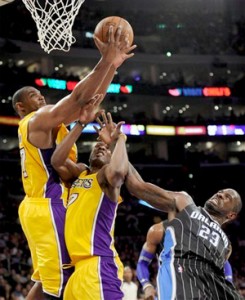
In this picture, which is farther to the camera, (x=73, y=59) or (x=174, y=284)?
(x=73, y=59)

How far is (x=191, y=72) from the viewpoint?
29.8 meters

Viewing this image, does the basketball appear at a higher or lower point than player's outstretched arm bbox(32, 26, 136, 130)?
higher

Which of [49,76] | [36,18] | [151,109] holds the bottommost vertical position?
[151,109]

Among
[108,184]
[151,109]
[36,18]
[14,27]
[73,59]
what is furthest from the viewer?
[151,109]

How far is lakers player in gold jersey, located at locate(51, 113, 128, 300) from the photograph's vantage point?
447 centimetres

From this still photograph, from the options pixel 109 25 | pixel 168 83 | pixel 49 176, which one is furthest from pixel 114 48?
pixel 168 83

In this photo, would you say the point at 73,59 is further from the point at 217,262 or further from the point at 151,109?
the point at 217,262

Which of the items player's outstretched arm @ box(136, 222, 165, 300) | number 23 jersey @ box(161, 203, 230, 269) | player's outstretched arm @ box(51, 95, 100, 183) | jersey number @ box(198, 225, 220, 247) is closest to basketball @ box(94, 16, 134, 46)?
player's outstretched arm @ box(51, 95, 100, 183)

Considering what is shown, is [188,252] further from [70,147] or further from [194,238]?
[70,147]

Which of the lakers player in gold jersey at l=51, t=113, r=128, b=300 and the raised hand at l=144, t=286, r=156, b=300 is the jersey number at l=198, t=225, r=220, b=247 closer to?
the lakers player in gold jersey at l=51, t=113, r=128, b=300

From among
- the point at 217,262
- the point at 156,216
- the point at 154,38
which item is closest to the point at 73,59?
the point at 154,38

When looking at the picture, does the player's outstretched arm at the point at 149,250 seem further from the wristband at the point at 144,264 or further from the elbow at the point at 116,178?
the elbow at the point at 116,178

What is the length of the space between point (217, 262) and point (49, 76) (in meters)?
21.2

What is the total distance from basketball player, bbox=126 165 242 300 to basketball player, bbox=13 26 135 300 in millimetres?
648
